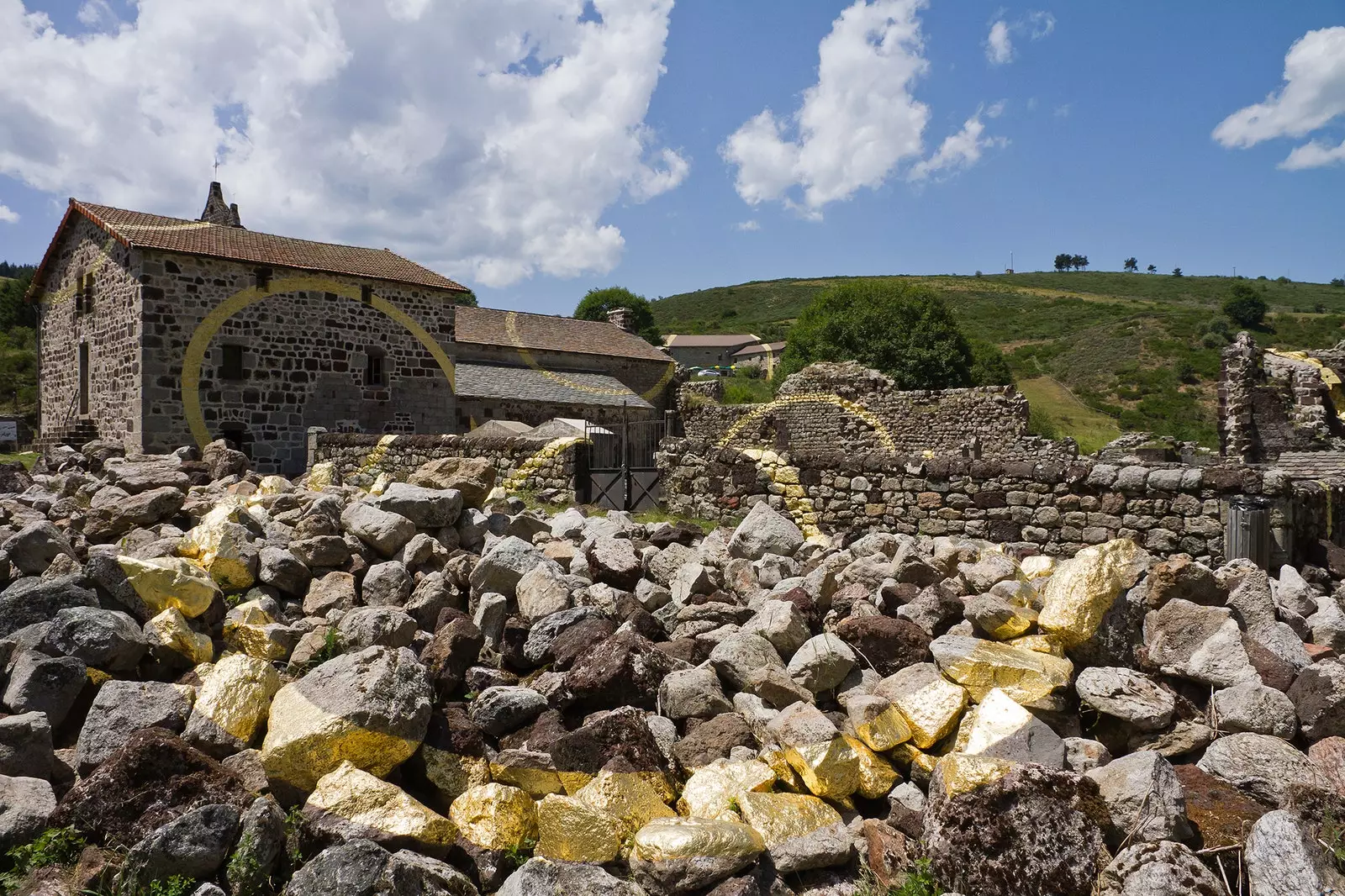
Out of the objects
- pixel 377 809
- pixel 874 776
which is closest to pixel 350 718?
pixel 377 809

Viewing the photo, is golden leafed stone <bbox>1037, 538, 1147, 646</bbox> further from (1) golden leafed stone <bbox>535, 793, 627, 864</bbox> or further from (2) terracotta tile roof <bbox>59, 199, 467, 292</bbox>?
(2) terracotta tile roof <bbox>59, 199, 467, 292</bbox>

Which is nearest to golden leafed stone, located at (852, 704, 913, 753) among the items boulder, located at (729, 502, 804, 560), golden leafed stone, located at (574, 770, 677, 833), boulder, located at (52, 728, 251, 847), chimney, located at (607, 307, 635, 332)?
golden leafed stone, located at (574, 770, 677, 833)

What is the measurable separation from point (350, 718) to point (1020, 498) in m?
6.23

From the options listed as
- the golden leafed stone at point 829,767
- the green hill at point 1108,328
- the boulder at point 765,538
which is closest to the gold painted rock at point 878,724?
the golden leafed stone at point 829,767

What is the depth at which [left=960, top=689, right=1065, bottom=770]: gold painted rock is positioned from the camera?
11.9 feet

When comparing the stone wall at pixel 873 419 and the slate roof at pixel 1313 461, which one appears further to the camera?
the stone wall at pixel 873 419

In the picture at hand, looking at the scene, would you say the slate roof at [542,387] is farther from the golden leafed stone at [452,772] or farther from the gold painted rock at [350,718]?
the golden leafed stone at [452,772]

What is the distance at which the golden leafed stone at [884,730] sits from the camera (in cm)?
398

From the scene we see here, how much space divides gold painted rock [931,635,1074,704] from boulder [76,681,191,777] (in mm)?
4058

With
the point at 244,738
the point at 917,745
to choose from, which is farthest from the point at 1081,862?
the point at 244,738

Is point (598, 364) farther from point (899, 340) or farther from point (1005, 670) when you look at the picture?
point (1005, 670)

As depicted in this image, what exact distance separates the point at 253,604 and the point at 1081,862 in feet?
15.7

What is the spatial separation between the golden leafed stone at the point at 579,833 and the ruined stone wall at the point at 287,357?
17.1 m

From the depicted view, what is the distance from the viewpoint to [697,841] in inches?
128
